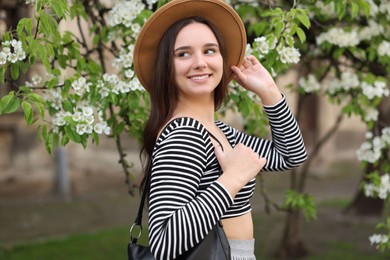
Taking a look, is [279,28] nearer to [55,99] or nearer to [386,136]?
[55,99]

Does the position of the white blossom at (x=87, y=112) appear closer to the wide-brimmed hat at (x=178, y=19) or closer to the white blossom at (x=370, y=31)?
the wide-brimmed hat at (x=178, y=19)

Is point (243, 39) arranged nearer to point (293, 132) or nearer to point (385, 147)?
Answer: point (293, 132)

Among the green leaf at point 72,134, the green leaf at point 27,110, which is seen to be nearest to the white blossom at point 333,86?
the green leaf at point 72,134

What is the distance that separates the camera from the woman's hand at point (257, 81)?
230 cm

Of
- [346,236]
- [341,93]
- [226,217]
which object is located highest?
[341,93]

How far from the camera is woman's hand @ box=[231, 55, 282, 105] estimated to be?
90.4 inches

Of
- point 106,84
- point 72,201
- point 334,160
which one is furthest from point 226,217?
point 334,160

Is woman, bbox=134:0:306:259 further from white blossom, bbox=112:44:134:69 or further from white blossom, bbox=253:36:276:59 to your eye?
white blossom, bbox=112:44:134:69

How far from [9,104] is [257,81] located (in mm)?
1036

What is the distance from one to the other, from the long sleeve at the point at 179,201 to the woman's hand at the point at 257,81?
47cm

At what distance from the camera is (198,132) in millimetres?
1985

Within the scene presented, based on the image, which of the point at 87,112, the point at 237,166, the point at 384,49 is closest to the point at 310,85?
the point at 384,49

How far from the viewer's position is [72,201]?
9.47m

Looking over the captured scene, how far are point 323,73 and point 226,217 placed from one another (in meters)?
3.58
